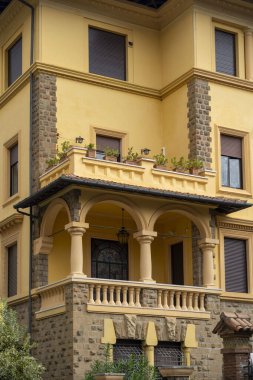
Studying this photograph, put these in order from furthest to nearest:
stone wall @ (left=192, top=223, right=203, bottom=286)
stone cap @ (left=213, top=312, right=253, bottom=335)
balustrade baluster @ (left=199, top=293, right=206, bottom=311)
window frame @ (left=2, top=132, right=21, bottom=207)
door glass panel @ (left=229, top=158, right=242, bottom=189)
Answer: window frame @ (left=2, top=132, right=21, bottom=207), door glass panel @ (left=229, top=158, right=242, bottom=189), stone wall @ (left=192, top=223, right=203, bottom=286), balustrade baluster @ (left=199, top=293, right=206, bottom=311), stone cap @ (left=213, top=312, right=253, bottom=335)

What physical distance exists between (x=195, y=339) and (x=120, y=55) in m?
10.5

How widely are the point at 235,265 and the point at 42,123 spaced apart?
7.85 m

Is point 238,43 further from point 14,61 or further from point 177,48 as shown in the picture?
point 14,61

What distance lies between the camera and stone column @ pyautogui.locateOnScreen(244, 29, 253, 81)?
30.1 m

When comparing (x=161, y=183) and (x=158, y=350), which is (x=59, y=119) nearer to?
(x=161, y=183)

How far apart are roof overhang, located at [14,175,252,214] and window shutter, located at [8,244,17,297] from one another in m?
2.22

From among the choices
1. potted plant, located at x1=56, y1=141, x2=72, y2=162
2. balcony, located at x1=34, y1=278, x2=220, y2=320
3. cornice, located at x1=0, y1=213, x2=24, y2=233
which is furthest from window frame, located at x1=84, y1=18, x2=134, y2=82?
balcony, located at x1=34, y1=278, x2=220, y2=320

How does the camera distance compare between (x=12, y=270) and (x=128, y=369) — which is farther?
(x=12, y=270)

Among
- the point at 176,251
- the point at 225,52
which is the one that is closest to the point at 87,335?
the point at 176,251

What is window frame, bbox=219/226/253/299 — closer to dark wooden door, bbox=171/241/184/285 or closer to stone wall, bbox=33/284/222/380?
stone wall, bbox=33/284/222/380

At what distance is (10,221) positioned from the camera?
28.5 m

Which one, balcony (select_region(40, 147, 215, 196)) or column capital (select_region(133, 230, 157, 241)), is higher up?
balcony (select_region(40, 147, 215, 196))

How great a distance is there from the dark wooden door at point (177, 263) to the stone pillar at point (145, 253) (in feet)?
8.54

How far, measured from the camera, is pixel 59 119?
28.0m
